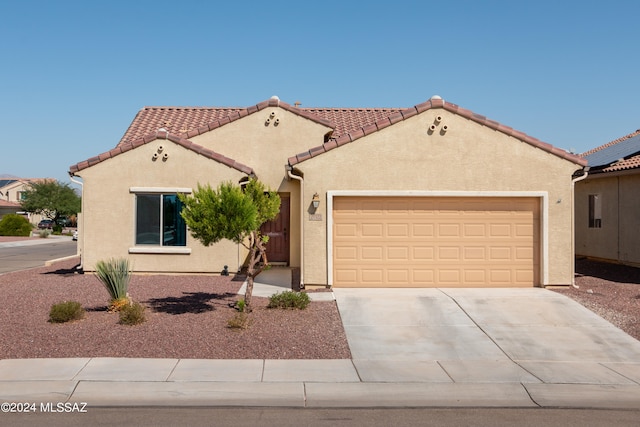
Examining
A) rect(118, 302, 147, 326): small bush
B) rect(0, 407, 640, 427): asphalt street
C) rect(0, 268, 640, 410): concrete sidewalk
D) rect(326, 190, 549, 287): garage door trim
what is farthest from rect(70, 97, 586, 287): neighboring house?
rect(0, 407, 640, 427): asphalt street

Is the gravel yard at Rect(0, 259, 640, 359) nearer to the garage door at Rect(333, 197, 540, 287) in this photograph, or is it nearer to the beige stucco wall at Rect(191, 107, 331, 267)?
the garage door at Rect(333, 197, 540, 287)

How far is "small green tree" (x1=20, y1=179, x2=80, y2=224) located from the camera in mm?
61594

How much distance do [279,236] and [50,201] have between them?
5152 cm

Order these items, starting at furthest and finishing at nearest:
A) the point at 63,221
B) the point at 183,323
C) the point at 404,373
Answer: the point at 63,221, the point at 183,323, the point at 404,373

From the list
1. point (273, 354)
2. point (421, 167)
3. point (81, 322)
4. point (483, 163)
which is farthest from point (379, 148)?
point (81, 322)

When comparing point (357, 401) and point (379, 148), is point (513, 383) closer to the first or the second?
point (357, 401)

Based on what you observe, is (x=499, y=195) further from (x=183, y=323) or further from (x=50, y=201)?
(x=50, y=201)

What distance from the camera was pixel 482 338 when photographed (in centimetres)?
1000

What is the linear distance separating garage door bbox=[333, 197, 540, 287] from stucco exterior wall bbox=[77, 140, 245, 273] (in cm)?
384

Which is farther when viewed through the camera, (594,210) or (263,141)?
(594,210)

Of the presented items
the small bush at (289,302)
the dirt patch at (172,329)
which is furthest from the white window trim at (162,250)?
the small bush at (289,302)

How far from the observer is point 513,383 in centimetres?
772

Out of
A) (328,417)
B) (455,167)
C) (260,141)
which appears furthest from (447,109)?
(328,417)

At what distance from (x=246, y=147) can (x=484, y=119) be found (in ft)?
25.9
